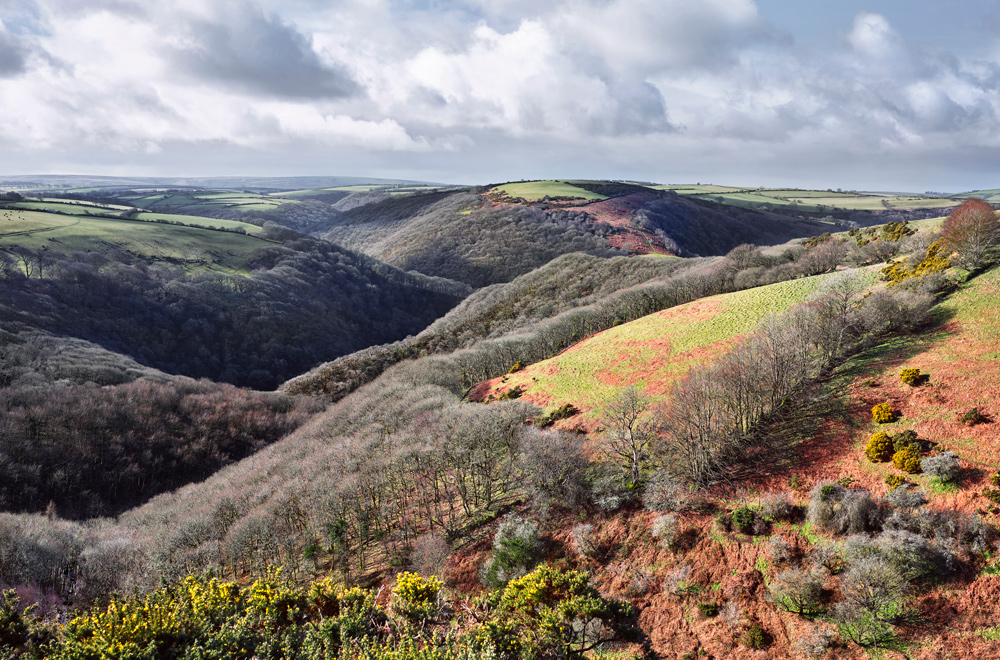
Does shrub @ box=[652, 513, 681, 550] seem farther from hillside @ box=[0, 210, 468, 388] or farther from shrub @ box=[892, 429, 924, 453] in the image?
hillside @ box=[0, 210, 468, 388]

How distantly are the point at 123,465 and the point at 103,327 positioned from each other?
224 feet

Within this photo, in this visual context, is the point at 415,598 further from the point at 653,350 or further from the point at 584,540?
the point at 653,350

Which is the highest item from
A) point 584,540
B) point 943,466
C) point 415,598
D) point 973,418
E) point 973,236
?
point 973,236

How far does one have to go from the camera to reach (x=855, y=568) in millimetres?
20719

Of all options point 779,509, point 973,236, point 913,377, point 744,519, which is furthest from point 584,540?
point 973,236

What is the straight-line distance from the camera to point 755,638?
2120 centimetres

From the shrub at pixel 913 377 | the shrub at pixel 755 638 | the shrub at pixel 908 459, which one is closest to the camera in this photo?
the shrub at pixel 755 638

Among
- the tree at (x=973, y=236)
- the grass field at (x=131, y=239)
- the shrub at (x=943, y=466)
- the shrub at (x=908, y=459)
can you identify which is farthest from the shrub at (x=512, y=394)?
the grass field at (x=131, y=239)

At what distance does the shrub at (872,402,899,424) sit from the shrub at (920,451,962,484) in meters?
4.43

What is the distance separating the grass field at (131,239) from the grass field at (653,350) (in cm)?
14675

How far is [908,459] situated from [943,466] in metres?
1.63

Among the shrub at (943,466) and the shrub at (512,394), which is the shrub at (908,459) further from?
the shrub at (512,394)

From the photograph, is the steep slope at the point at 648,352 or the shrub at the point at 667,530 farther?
the steep slope at the point at 648,352

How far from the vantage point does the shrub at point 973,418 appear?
87.6 feet
